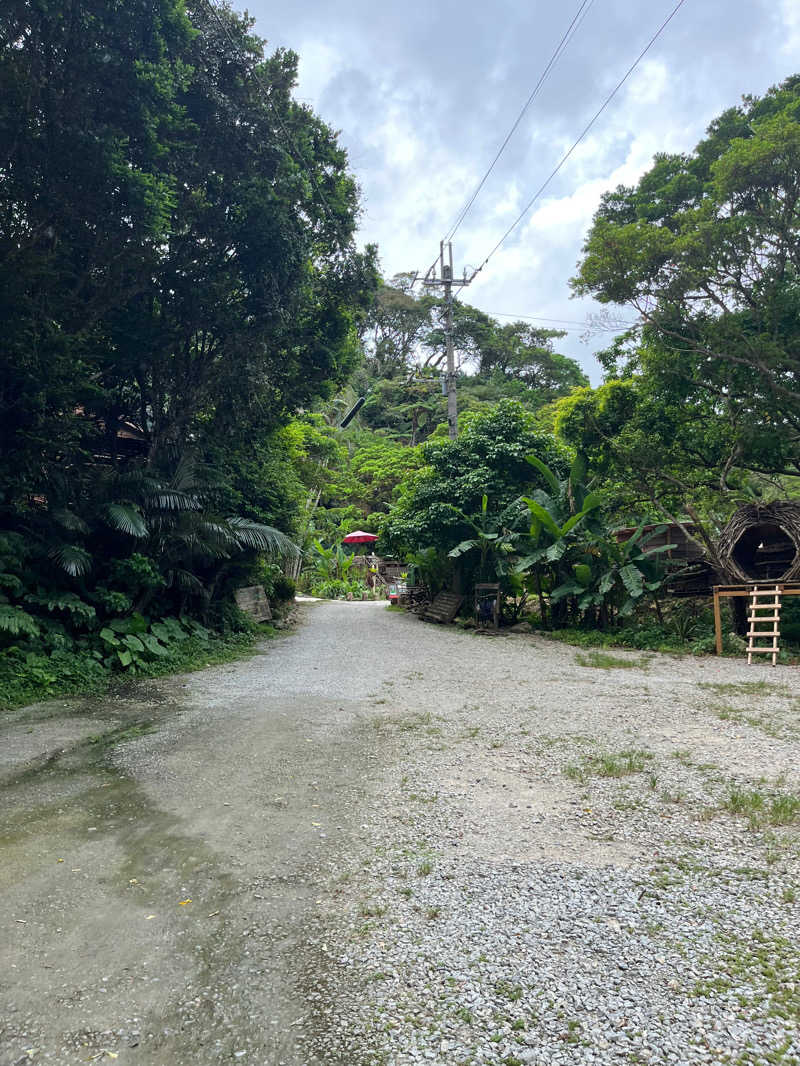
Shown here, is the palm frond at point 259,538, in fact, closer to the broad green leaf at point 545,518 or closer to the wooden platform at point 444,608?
the broad green leaf at point 545,518

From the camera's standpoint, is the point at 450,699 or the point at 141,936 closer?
the point at 141,936

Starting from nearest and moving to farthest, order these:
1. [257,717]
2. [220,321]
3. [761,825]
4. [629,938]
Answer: [629,938], [761,825], [257,717], [220,321]

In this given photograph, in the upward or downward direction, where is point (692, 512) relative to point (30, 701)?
upward

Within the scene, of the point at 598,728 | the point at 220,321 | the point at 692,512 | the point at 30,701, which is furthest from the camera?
the point at 692,512

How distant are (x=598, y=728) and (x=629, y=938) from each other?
10.1 ft

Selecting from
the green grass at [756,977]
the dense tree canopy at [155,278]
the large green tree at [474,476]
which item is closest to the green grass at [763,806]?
the green grass at [756,977]

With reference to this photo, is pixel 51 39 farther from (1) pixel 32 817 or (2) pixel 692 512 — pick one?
(2) pixel 692 512

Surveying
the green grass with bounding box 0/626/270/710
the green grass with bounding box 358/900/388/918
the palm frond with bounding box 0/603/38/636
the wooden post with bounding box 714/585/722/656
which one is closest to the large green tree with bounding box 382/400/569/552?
the wooden post with bounding box 714/585/722/656

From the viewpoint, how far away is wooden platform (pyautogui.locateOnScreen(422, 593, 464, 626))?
1380 cm

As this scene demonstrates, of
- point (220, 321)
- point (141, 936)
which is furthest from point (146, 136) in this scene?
point (141, 936)

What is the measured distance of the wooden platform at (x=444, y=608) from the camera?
13797 mm

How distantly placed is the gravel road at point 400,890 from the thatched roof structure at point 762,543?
442cm

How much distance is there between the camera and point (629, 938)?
2.24 meters

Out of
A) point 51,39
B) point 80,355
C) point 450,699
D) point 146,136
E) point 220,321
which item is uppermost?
point 51,39
